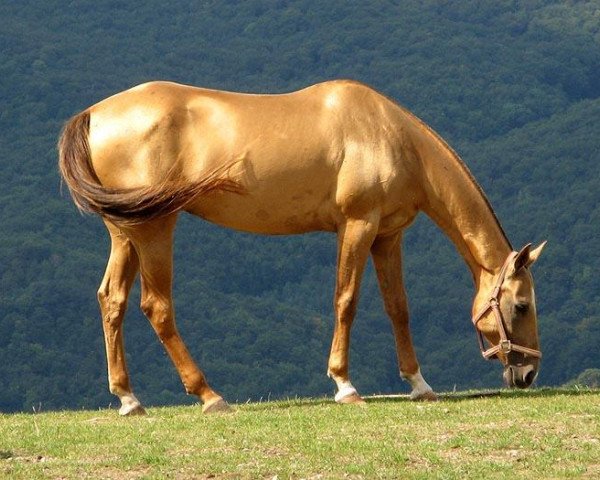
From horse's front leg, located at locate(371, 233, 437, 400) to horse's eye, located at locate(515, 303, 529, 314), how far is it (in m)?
0.97

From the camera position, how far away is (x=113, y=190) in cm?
1111

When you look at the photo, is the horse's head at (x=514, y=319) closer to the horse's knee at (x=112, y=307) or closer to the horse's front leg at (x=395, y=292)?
the horse's front leg at (x=395, y=292)

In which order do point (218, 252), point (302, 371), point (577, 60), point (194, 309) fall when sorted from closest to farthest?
point (302, 371) < point (194, 309) < point (218, 252) < point (577, 60)

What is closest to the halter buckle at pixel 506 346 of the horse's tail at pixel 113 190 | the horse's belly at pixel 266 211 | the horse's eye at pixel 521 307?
the horse's eye at pixel 521 307

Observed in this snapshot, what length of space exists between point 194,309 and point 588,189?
75.5 feet

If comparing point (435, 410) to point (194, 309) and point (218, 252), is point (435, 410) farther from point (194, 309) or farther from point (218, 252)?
point (218, 252)

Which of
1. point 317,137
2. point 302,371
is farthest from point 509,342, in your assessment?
point 302,371

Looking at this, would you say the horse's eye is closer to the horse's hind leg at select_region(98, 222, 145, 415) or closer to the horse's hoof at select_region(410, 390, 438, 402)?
the horse's hoof at select_region(410, 390, 438, 402)

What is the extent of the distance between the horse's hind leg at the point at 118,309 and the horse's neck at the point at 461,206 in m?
2.43

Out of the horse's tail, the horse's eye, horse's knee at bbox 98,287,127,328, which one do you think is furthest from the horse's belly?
the horse's eye

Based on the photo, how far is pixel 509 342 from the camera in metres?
11.9

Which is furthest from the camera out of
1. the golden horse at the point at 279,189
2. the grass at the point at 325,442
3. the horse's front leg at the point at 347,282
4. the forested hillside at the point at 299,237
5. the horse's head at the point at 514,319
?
the forested hillside at the point at 299,237

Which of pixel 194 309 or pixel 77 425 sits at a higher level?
pixel 77 425

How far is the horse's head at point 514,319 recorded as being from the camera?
11.9 meters
